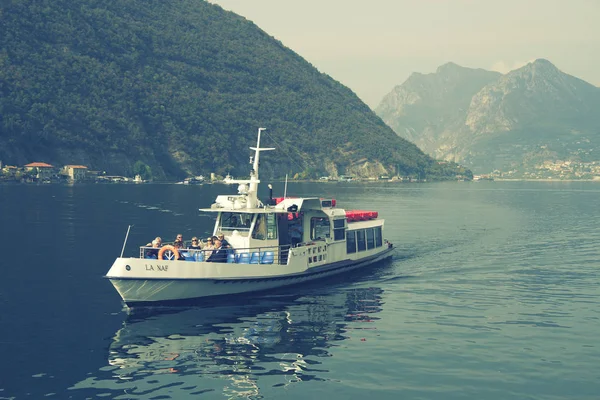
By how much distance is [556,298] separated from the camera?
110 feet

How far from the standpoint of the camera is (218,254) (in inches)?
A: 1308

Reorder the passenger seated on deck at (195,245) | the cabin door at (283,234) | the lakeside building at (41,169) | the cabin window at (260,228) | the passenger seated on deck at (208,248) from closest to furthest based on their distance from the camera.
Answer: the passenger seated on deck at (208,248) → the passenger seated on deck at (195,245) → the cabin window at (260,228) → the cabin door at (283,234) → the lakeside building at (41,169)

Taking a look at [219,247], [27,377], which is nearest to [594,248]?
[219,247]

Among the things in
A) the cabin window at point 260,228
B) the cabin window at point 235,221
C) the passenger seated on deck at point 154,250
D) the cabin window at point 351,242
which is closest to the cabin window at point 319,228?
the cabin window at point 351,242

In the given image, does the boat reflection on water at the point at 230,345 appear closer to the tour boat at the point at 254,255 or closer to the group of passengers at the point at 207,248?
the tour boat at the point at 254,255

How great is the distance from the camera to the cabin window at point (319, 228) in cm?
3869

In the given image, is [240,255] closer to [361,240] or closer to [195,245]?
[195,245]

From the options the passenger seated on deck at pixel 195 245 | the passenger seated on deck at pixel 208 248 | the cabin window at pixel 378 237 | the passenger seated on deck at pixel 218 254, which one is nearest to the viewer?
the passenger seated on deck at pixel 208 248

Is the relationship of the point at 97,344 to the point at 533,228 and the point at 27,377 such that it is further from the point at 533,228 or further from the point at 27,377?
the point at 533,228

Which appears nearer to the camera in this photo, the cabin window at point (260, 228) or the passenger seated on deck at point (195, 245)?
the passenger seated on deck at point (195, 245)

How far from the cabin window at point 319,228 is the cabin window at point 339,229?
585mm

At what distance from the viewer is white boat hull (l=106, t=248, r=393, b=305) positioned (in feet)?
97.3

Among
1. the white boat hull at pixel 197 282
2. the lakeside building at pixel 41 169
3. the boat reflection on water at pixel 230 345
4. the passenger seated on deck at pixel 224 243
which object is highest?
the lakeside building at pixel 41 169

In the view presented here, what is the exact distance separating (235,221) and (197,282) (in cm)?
558
